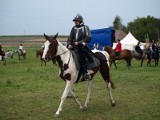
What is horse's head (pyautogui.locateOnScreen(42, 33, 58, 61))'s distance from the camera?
25.8 ft

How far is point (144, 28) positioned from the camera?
70.9 metres

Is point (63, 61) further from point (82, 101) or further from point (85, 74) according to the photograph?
point (82, 101)

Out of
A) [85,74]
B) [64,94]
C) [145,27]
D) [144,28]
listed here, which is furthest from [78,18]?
[145,27]

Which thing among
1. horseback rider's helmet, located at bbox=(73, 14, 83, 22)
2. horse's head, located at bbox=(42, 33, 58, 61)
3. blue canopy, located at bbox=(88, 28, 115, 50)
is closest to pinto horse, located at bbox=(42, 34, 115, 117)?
horse's head, located at bbox=(42, 33, 58, 61)

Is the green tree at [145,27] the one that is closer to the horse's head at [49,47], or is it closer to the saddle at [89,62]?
the saddle at [89,62]

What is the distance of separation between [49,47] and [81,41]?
3.36 ft

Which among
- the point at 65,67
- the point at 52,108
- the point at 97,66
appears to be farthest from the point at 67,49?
the point at 52,108

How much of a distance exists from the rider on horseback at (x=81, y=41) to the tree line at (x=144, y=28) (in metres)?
57.4

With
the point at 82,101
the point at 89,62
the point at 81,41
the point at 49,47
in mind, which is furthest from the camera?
the point at 82,101

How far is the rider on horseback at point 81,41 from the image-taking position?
8.61 meters

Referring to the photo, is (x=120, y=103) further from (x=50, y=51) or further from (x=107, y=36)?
(x=107, y=36)

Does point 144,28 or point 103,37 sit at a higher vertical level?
point 144,28

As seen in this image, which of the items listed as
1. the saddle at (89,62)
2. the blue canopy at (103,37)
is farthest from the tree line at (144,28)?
the saddle at (89,62)

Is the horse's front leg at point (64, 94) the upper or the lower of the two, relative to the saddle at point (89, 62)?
lower
